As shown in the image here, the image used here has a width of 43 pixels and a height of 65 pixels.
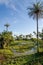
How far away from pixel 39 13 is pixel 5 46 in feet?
64.0

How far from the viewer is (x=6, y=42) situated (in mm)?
52688

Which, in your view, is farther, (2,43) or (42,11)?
(2,43)

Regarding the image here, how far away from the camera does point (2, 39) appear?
52125 mm

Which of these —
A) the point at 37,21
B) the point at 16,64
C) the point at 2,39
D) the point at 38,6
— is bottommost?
the point at 16,64

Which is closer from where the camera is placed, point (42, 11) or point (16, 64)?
point (16, 64)

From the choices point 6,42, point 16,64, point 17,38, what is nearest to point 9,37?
point 6,42

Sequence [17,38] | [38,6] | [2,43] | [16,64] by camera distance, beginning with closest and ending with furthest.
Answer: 1. [16,64]
2. [38,6]
3. [2,43]
4. [17,38]

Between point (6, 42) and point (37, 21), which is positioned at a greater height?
point (37, 21)

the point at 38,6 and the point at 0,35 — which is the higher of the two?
the point at 38,6

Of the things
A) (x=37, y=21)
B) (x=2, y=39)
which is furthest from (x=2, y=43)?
(x=37, y=21)

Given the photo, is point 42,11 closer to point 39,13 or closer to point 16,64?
point 39,13

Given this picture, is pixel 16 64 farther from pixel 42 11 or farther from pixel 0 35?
pixel 0 35

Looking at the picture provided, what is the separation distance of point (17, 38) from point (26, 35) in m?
6.47

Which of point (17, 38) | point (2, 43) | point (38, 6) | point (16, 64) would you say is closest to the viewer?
point (16, 64)
